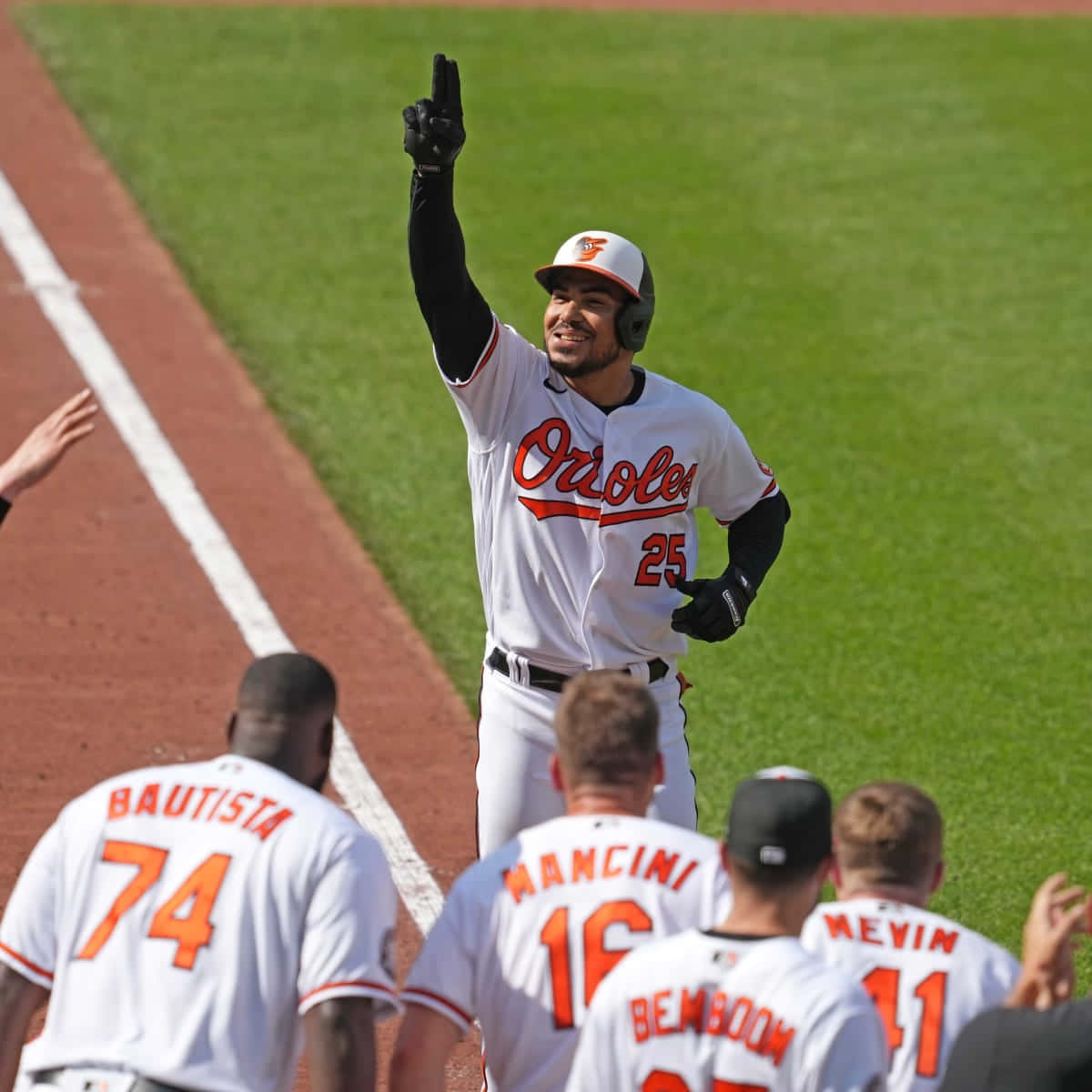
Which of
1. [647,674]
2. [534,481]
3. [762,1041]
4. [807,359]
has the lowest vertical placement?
[762,1041]

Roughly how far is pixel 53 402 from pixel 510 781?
18.7 feet

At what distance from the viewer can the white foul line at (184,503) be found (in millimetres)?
6820

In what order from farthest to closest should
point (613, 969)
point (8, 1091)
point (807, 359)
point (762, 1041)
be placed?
point (807, 359)
point (8, 1091)
point (613, 969)
point (762, 1041)

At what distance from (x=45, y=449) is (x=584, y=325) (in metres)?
1.48

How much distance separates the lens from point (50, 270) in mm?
11844

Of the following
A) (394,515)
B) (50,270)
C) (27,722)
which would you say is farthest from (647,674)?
(50,270)

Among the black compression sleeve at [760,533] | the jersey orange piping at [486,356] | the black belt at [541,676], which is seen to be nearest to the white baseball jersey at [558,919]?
the black belt at [541,676]

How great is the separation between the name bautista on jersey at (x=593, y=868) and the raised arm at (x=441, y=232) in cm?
179

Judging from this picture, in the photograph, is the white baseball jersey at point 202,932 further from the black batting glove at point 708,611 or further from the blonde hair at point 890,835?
the black batting glove at point 708,611

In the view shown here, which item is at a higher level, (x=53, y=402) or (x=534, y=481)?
(x=53, y=402)

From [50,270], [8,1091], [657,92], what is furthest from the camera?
[657,92]

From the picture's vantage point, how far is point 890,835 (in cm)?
367

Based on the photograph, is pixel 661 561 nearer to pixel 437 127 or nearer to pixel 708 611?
pixel 708 611

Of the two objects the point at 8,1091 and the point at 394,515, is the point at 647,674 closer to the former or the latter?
the point at 8,1091
